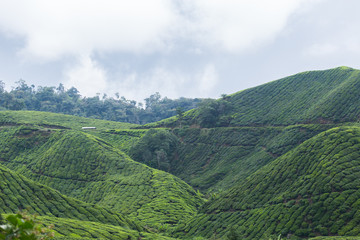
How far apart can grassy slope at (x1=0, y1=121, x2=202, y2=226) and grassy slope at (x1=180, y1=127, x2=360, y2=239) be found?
9389 millimetres

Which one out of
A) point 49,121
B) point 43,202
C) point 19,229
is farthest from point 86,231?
point 49,121

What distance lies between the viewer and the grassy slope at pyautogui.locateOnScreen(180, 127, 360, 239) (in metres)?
36.1

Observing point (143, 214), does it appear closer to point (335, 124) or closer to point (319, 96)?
point (335, 124)

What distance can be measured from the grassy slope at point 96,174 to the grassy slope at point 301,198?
939 centimetres

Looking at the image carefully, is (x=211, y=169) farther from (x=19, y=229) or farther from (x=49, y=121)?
(x=19, y=229)

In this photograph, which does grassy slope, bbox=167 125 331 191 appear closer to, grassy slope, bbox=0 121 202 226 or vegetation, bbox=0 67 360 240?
vegetation, bbox=0 67 360 240

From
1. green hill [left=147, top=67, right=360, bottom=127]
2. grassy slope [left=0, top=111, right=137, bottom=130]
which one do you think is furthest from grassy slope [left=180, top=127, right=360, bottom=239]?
grassy slope [left=0, top=111, right=137, bottom=130]

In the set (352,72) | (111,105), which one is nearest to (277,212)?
(352,72)

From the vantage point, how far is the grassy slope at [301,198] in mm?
36125

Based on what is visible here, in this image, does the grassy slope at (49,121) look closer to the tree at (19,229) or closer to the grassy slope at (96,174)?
the grassy slope at (96,174)

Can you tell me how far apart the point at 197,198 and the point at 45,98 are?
140m

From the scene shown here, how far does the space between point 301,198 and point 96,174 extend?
43.0 m

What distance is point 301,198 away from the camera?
40.5 m

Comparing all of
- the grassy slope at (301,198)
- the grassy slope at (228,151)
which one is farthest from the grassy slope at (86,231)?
the grassy slope at (228,151)
